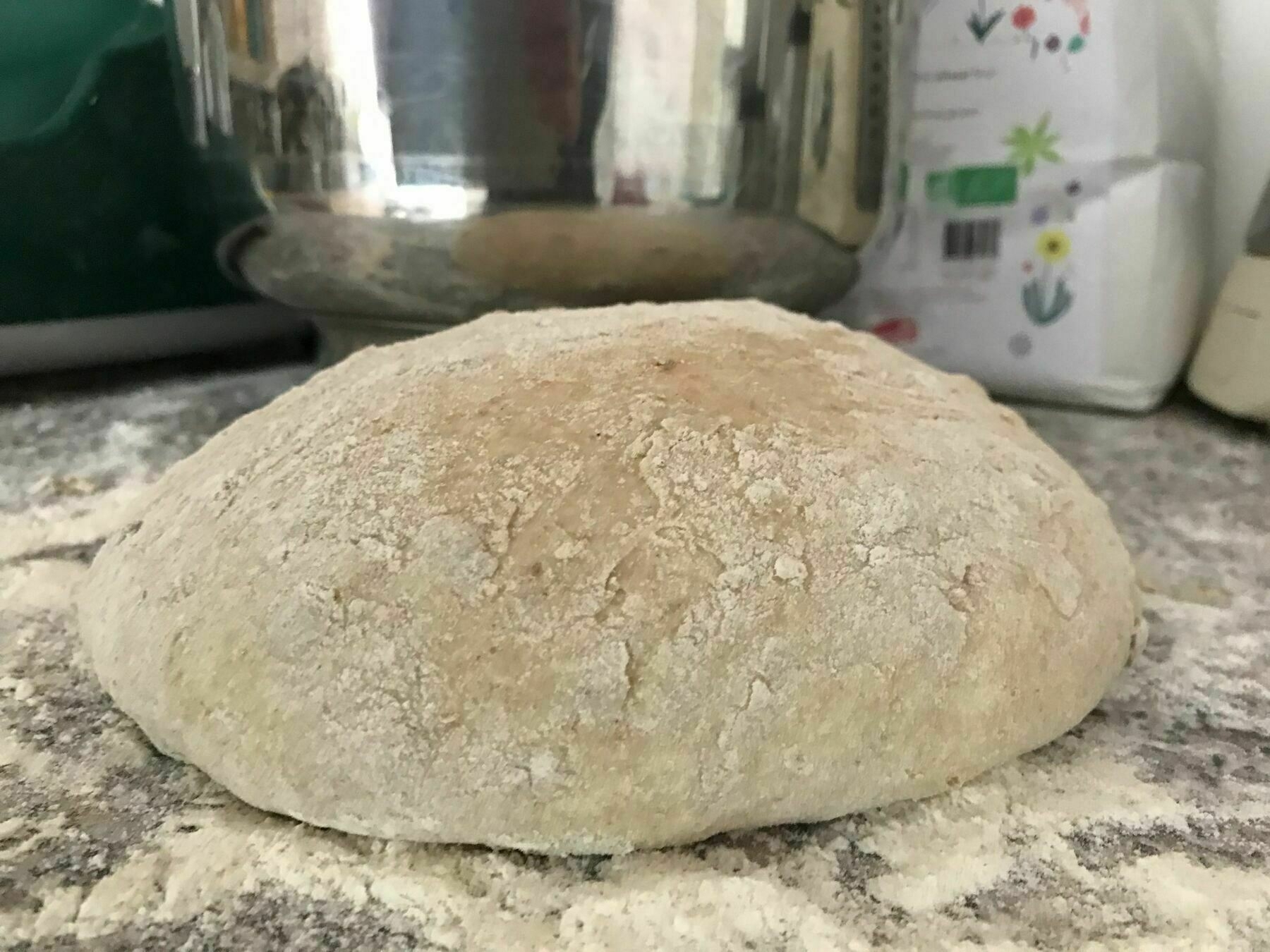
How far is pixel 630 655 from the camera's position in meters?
0.39

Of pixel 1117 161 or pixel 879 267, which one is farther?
pixel 879 267

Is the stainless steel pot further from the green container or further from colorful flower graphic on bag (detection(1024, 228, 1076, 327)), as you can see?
colorful flower graphic on bag (detection(1024, 228, 1076, 327))

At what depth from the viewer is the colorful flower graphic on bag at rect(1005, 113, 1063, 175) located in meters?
1.06

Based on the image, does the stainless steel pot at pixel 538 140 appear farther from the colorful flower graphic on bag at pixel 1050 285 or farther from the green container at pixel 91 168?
the colorful flower graphic on bag at pixel 1050 285

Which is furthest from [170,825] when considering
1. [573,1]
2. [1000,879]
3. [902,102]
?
[902,102]

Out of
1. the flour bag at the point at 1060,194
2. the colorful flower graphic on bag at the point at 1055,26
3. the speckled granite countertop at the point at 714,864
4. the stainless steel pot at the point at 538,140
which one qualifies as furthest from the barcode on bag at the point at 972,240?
the speckled granite countertop at the point at 714,864

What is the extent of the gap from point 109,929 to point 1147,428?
1033 mm

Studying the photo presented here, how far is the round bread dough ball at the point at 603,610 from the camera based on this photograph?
0.38 metres

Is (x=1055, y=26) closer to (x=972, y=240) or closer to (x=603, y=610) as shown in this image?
(x=972, y=240)

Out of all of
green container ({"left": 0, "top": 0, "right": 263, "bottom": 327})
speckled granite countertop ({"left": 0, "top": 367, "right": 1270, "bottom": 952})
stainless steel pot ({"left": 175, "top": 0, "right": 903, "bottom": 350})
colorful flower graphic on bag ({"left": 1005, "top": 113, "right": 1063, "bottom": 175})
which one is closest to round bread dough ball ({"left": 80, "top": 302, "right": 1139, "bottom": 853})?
speckled granite countertop ({"left": 0, "top": 367, "right": 1270, "bottom": 952})

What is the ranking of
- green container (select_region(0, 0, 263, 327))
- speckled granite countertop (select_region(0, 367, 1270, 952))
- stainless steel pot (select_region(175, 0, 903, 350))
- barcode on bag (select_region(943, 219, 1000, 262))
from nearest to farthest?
speckled granite countertop (select_region(0, 367, 1270, 952)), stainless steel pot (select_region(175, 0, 903, 350)), green container (select_region(0, 0, 263, 327)), barcode on bag (select_region(943, 219, 1000, 262))

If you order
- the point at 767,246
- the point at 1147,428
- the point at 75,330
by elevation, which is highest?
the point at 767,246

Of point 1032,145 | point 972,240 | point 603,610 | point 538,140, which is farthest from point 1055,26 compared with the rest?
point 603,610

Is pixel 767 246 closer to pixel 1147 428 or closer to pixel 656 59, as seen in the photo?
pixel 656 59
